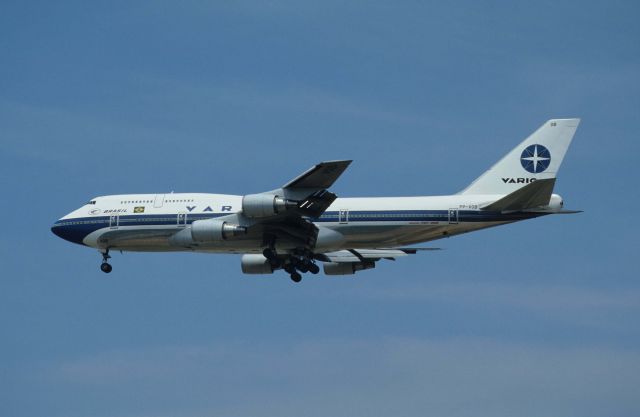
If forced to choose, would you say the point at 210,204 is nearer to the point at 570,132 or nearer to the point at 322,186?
the point at 322,186

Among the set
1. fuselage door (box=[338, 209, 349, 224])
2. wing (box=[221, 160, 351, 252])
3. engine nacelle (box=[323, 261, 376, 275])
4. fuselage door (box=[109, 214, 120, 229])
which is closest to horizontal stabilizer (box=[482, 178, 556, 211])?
fuselage door (box=[338, 209, 349, 224])

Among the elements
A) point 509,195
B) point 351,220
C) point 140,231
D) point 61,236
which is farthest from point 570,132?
point 61,236

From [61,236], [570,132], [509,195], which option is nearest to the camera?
[509,195]

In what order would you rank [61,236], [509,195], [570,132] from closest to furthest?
1. [509,195]
2. [570,132]
3. [61,236]

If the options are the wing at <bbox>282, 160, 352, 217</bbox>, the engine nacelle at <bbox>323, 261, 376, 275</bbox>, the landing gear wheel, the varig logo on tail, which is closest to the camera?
the wing at <bbox>282, 160, 352, 217</bbox>

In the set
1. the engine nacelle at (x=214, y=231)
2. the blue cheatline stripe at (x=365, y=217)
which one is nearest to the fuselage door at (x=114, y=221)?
the blue cheatline stripe at (x=365, y=217)

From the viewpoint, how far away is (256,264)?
60.3 meters

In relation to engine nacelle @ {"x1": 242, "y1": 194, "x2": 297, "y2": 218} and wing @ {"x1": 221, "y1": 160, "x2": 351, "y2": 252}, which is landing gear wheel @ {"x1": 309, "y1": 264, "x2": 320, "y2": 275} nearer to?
wing @ {"x1": 221, "y1": 160, "x2": 351, "y2": 252}

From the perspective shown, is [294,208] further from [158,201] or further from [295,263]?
[158,201]

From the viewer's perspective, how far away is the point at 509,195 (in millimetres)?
51281

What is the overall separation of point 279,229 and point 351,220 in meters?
3.26

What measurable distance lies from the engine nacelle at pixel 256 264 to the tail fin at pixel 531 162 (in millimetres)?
10988

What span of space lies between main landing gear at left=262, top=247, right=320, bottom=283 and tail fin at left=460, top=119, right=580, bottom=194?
753cm

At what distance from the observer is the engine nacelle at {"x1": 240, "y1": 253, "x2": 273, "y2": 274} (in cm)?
6019
